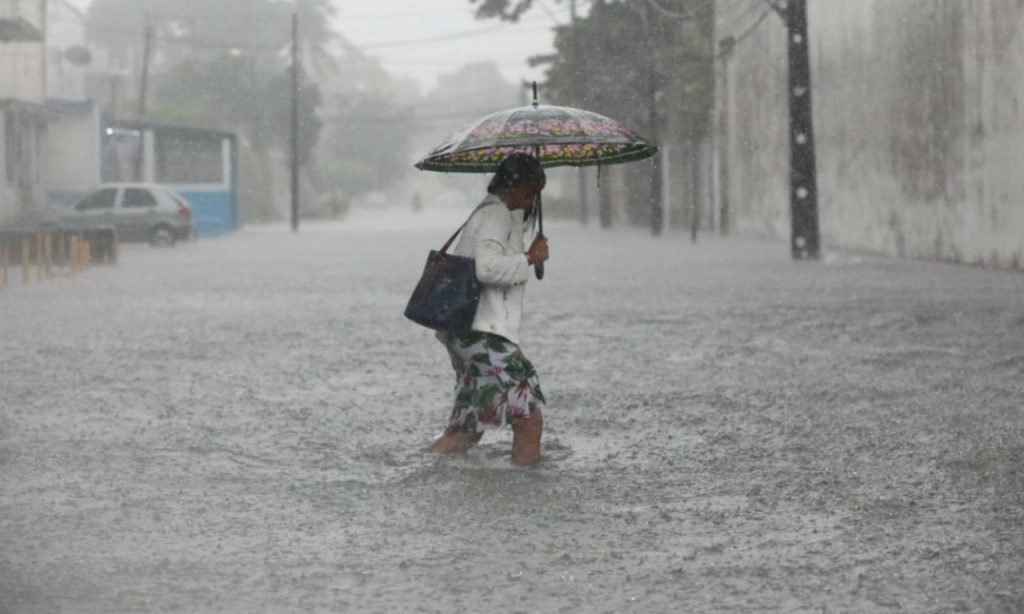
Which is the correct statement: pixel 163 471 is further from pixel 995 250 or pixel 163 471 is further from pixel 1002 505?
pixel 995 250

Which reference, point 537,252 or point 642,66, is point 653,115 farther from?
point 537,252

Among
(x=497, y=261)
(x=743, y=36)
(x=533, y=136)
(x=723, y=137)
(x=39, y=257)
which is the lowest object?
(x=497, y=261)

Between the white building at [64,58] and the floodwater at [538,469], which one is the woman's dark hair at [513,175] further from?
the white building at [64,58]

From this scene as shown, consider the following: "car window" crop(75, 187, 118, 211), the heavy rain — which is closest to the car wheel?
"car window" crop(75, 187, 118, 211)

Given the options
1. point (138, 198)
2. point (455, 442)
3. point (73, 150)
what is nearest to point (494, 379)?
point (455, 442)

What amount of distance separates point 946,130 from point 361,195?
342 ft

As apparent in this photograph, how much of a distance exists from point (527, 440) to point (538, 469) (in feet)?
0.42

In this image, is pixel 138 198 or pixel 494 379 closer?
pixel 494 379

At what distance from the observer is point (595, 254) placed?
31.5 metres

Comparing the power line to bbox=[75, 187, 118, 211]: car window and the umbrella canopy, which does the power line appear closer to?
bbox=[75, 187, 118, 211]: car window

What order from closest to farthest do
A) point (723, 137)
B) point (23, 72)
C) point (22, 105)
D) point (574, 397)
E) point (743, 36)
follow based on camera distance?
point (574, 397) < point (22, 105) < point (743, 36) < point (23, 72) < point (723, 137)

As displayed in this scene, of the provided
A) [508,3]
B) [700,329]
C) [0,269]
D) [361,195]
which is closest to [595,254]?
[508,3]

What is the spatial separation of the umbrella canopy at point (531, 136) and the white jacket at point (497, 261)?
256 millimetres

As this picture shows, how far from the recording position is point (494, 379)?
743 cm
